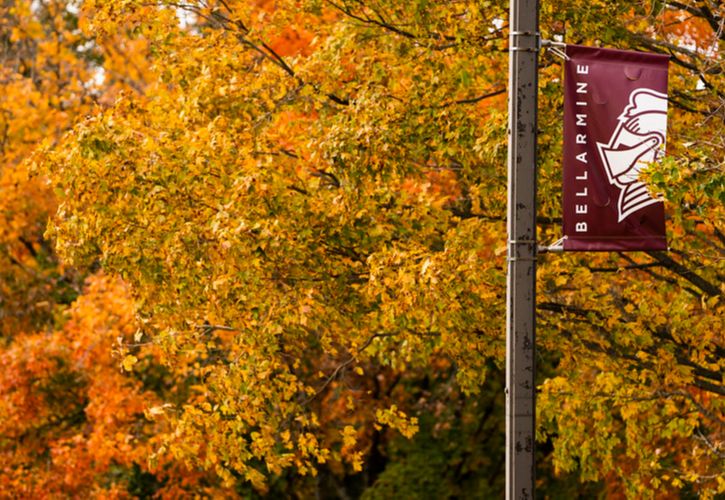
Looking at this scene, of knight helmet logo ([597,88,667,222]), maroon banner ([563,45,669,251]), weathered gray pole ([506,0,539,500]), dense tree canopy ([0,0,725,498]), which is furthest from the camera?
dense tree canopy ([0,0,725,498])

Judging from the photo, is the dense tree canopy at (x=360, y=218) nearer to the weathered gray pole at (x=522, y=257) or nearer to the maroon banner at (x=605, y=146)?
the maroon banner at (x=605, y=146)

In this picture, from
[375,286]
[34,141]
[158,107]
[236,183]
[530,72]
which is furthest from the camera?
[34,141]

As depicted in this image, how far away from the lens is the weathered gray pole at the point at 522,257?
8195 mm

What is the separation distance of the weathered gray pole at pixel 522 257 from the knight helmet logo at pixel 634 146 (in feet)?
2.15

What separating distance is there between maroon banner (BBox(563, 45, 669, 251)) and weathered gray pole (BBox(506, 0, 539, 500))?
34 centimetres

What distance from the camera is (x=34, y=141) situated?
2859 centimetres

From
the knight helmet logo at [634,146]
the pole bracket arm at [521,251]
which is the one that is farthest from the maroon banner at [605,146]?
the pole bracket arm at [521,251]

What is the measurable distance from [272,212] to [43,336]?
465 inches

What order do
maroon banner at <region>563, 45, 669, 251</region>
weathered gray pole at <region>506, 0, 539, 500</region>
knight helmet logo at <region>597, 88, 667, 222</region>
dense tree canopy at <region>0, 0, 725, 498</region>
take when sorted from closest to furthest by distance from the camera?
weathered gray pole at <region>506, 0, 539, 500</region>
maroon banner at <region>563, 45, 669, 251</region>
knight helmet logo at <region>597, 88, 667, 222</region>
dense tree canopy at <region>0, 0, 725, 498</region>

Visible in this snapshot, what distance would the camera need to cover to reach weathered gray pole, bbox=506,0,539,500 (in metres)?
8.20

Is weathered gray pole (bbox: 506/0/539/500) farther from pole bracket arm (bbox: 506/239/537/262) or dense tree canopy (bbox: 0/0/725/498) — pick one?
dense tree canopy (bbox: 0/0/725/498)

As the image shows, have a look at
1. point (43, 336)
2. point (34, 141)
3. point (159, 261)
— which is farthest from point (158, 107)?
point (34, 141)

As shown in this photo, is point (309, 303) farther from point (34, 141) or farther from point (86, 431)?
point (34, 141)

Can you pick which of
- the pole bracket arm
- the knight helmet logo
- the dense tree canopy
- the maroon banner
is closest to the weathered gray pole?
the pole bracket arm
